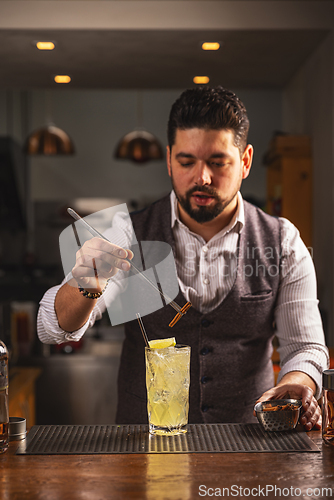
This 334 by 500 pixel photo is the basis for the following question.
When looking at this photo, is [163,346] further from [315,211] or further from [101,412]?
[101,412]

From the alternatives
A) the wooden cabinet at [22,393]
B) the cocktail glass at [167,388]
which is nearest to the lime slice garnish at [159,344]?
the cocktail glass at [167,388]

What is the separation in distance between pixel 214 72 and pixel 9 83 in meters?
1.53

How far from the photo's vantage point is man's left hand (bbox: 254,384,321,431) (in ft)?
3.57

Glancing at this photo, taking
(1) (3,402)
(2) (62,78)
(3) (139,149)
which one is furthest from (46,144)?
(1) (3,402)

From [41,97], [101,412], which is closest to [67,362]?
[101,412]

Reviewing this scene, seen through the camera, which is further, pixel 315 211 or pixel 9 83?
pixel 9 83

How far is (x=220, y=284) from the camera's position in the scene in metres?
1.53

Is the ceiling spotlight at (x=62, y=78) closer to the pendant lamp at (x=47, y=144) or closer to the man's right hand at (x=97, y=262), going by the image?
the pendant lamp at (x=47, y=144)

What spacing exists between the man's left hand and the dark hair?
67cm

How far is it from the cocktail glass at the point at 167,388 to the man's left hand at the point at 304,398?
18 cm

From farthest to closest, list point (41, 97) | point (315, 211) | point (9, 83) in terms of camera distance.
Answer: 1. point (41, 97)
2. point (9, 83)
3. point (315, 211)

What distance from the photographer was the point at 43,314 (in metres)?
1.31

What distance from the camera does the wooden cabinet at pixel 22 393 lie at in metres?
2.80

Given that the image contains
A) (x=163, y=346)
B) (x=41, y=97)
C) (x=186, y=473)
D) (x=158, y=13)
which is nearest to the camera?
(x=186, y=473)
